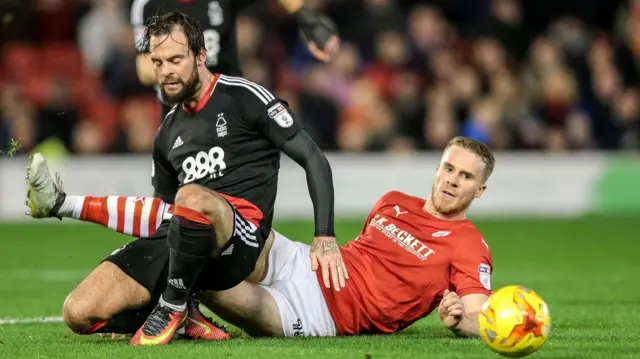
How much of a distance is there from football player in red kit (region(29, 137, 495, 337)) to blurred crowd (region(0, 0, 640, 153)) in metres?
9.60

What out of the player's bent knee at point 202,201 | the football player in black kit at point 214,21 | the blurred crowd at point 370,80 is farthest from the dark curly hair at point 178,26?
the blurred crowd at point 370,80

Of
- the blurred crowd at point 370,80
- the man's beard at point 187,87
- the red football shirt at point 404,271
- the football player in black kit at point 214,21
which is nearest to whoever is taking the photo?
the man's beard at point 187,87

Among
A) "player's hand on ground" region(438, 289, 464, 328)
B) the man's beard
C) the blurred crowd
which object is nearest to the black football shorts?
the man's beard

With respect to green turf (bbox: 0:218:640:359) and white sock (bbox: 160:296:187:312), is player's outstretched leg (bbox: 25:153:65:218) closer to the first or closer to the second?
green turf (bbox: 0:218:640:359)

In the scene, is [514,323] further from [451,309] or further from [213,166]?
[213,166]

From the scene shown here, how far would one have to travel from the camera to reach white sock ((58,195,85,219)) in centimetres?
670

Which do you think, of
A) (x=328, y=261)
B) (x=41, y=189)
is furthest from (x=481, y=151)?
(x=41, y=189)

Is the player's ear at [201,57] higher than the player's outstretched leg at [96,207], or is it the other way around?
the player's ear at [201,57]

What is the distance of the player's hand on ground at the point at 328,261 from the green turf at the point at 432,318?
317 millimetres

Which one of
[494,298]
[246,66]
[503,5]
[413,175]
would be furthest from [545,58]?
[494,298]

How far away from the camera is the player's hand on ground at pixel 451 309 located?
5994mm

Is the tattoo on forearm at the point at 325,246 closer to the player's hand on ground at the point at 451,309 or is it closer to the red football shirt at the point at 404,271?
the red football shirt at the point at 404,271

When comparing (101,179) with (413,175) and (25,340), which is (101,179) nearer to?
(413,175)

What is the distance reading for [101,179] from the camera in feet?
51.5
